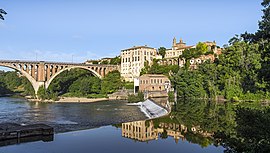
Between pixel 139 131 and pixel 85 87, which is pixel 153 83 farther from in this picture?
pixel 139 131

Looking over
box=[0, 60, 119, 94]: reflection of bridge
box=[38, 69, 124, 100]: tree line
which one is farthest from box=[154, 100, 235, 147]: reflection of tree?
box=[0, 60, 119, 94]: reflection of bridge

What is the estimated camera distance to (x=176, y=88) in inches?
1868

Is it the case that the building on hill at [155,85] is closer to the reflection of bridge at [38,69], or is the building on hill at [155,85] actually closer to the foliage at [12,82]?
the reflection of bridge at [38,69]

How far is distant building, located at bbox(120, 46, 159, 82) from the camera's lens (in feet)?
210

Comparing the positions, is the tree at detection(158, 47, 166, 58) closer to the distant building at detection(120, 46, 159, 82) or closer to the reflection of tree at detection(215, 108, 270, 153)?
the distant building at detection(120, 46, 159, 82)

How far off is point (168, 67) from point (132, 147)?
45.8 metres

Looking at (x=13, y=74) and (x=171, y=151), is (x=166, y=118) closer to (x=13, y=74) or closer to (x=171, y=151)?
(x=171, y=151)

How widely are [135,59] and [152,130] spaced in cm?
4612

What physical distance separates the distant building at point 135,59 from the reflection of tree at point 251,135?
5729 centimetres

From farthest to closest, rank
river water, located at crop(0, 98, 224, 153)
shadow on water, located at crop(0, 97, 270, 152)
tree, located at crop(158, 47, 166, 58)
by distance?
1. tree, located at crop(158, 47, 166, 58)
2. river water, located at crop(0, 98, 224, 153)
3. shadow on water, located at crop(0, 97, 270, 152)

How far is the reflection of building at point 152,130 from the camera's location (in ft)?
57.6

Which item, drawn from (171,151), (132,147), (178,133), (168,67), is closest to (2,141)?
(132,147)

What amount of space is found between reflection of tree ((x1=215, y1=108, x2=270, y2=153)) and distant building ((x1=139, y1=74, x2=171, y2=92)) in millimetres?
44867

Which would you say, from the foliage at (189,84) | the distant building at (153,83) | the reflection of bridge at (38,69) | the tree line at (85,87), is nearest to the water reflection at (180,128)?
the foliage at (189,84)
